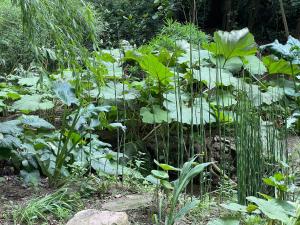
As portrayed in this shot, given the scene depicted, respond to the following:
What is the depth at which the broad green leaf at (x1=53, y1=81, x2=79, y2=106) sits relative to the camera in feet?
7.82

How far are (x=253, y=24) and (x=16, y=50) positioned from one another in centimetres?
410

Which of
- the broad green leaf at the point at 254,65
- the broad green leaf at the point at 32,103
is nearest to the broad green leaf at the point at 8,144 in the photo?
the broad green leaf at the point at 32,103

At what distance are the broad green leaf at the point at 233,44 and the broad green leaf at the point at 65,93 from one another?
142 cm

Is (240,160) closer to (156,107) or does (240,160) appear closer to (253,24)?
(156,107)

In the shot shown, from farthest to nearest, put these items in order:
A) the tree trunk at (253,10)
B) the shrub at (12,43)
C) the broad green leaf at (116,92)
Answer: the tree trunk at (253,10) → the shrub at (12,43) → the broad green leaf at (116,92)

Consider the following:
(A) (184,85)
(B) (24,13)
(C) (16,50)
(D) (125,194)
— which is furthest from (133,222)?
(C) (16,50)

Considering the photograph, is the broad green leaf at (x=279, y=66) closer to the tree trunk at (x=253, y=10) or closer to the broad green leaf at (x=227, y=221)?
the broad green leaf at (x=227, y=221)

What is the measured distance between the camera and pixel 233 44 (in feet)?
11.6

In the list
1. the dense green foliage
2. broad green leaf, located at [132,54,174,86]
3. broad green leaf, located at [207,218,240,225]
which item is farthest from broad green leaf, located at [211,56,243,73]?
broad green leaf, located at [207,218,240,225]

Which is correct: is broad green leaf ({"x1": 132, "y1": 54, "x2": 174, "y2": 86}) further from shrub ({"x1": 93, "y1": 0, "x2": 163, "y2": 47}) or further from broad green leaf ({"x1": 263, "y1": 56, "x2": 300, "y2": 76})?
shrub ({"x1": 93, "y1": 0, "x2": 163, "y2": 47})

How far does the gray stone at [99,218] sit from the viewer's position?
69.4 inches

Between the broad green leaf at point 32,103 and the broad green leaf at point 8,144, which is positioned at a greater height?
the broad green leaf at point 32,103

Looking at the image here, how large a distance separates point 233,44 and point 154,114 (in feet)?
2.77

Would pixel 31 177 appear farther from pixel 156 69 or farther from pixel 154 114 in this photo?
pixel 156 69
